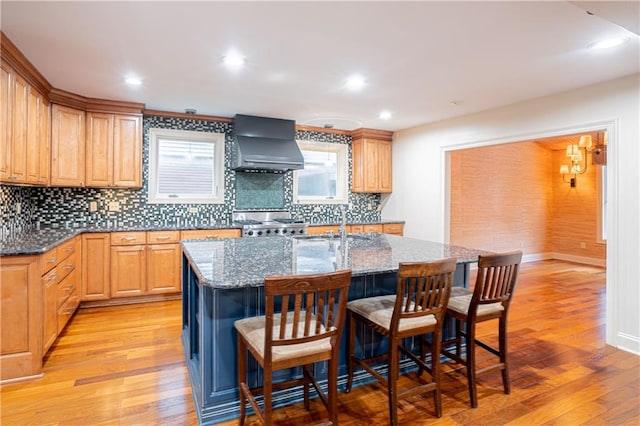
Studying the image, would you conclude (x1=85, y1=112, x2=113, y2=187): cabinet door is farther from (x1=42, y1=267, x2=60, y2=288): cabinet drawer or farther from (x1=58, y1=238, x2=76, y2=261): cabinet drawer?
(x1=42, y1=267, x2=60, y2=288): cabinet drawer

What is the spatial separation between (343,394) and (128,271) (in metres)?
3.05

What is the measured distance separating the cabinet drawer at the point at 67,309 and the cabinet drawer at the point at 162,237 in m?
0.92

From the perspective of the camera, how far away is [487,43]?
8.64ft

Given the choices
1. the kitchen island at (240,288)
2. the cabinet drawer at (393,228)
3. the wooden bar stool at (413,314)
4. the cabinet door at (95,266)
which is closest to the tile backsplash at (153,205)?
the cabinet door at (95,266)

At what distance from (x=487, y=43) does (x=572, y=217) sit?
6.40 meters

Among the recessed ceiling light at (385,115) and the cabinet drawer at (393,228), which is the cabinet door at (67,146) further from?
the cabinet drawer at (393,228)

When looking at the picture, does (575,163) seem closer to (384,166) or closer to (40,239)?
(384,166)

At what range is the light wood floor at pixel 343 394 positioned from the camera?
82.7 inches

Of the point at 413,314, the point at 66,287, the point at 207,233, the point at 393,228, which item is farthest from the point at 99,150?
the point at 393,228

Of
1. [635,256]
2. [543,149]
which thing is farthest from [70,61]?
[543,149]

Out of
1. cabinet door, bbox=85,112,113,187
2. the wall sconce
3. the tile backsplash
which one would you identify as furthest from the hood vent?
the wall sconce

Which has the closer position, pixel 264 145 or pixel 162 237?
pixel 162 237

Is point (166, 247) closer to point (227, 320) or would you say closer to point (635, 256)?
point (227, 320)

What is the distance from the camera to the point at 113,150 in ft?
14.1
